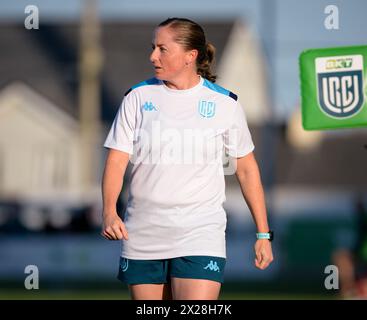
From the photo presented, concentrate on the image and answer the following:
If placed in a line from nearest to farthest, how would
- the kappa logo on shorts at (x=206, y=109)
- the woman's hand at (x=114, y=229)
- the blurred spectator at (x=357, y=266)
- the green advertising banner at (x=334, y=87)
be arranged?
the woman's hand at (x=114, y=229), the kappa logo on shorts at (x=206, y=109), the green advertising banner at (x=334, y=87), the blurred spectator at (x=357, y=266)

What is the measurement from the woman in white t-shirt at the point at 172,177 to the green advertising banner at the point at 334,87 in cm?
105

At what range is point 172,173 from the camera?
5.21 m

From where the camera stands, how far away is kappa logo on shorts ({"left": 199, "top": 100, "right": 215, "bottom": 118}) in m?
5.29

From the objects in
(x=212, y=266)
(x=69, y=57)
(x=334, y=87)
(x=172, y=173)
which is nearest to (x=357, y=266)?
(x=334, y=87)

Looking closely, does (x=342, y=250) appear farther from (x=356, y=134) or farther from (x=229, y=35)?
(x=356, y=134)

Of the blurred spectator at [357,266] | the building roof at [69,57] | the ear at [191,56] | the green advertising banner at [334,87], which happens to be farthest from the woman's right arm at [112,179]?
the building roof at [69,57]

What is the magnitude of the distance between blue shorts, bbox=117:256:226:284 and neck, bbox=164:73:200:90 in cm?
87

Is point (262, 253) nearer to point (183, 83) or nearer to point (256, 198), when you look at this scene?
point (256, 198)

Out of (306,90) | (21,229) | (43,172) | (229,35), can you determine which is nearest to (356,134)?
(229,35)

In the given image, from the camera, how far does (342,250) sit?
19219 mm

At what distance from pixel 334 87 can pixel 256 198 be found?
1.14 m

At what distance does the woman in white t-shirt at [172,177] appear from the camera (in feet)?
17.1

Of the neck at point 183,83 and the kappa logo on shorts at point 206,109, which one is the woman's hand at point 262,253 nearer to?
the kappa logo on shorts at point 206,109

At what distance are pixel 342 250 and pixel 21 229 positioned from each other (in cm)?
689
